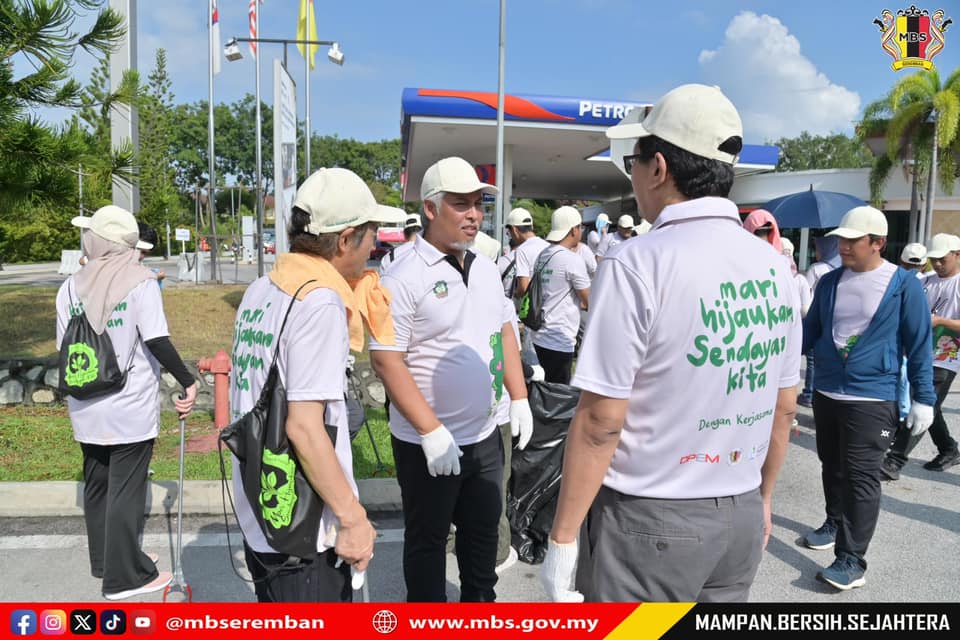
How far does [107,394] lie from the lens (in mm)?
3148


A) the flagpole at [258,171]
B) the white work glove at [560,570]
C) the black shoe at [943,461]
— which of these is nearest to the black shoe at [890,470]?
the black shoe at [943,461]

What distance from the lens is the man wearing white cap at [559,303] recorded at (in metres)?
5.41

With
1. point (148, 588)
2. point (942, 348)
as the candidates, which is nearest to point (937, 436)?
point (942, 348)

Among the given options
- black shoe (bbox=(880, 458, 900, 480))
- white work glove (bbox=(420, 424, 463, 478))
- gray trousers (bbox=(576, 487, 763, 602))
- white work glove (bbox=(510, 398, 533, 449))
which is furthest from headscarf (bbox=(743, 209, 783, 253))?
gray trousers (bbox=(576, 487, 763, 602))

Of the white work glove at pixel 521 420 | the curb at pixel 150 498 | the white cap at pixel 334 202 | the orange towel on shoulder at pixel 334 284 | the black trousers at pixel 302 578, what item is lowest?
the curb at pixel 150 498

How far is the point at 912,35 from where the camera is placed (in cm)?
2364

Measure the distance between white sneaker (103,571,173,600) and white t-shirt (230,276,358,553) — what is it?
1746 mm

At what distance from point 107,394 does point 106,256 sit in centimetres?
67

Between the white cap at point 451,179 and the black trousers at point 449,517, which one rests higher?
the white cap at point 451,179

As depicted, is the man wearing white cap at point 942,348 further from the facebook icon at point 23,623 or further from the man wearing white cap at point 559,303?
the facebook icon at point 23,623

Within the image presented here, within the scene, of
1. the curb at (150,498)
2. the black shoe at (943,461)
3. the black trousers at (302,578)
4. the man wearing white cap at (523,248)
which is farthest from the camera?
the man wearing white cap at (523,248)

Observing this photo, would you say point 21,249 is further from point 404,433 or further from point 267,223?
point 404,433

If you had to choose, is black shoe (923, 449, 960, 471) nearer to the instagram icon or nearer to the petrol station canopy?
the instagram icon

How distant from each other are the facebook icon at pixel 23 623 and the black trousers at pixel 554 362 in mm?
4003
